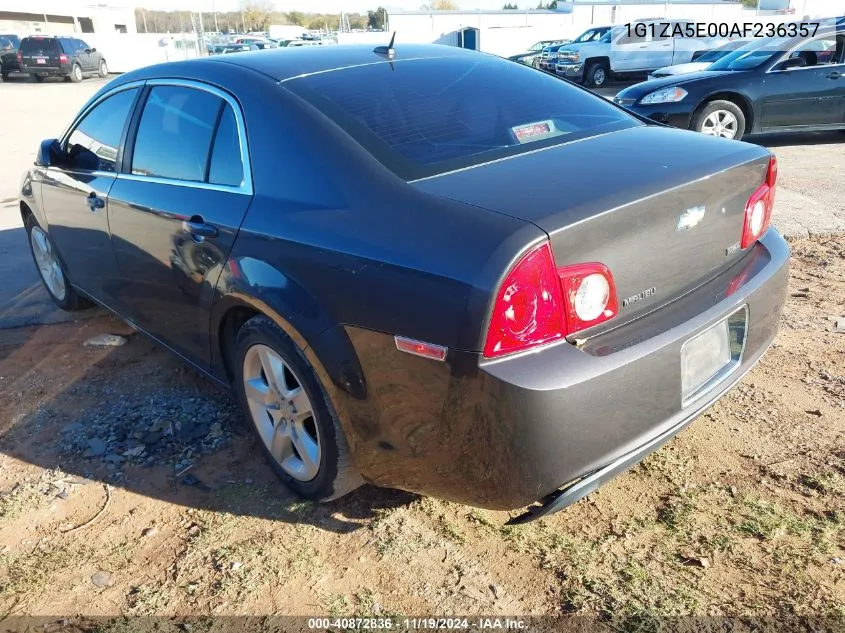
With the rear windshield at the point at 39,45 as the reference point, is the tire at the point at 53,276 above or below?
below

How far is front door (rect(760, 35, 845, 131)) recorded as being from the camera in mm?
9320

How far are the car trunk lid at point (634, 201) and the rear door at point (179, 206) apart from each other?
0.95 m

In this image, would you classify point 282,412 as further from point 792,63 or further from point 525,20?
point 525,20

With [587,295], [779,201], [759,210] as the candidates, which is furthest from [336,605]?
[779,201]

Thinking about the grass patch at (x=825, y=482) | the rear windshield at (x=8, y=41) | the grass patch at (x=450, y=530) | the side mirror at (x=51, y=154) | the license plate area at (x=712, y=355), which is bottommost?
the grass patch at (x=450, y=530)

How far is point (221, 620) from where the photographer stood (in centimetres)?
233

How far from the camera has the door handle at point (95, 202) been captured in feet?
12.1

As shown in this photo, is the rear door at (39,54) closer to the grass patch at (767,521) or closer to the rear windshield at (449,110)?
the rear windshield at (449,110)

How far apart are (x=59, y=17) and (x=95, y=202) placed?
6745 centimetres

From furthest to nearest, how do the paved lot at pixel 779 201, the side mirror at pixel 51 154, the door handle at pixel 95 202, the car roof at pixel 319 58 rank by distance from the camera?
the paved lot at pixel 779 201
the side mirror at pixel 51 154
the door handle at pixel 95 202
the car roof at pixel 319 58

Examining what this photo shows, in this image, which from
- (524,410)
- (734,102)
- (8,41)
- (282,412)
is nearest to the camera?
(524,410)

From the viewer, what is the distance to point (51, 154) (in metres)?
4.28

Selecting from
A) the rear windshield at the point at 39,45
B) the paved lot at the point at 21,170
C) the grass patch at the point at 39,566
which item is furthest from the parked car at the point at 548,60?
the grass patch at the point at 39,566

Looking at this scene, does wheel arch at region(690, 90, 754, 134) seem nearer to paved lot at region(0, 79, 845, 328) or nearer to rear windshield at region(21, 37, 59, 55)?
paved lot at region(0, 79, 845, 328)
